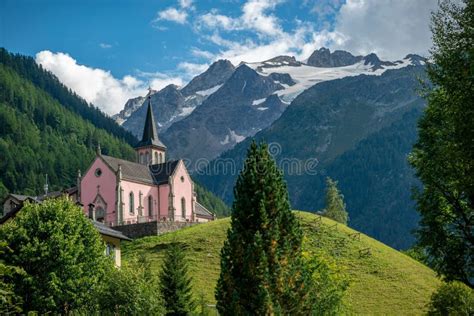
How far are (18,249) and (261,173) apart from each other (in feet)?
77.5

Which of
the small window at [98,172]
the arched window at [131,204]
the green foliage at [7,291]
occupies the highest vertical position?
the small window at [98,172]

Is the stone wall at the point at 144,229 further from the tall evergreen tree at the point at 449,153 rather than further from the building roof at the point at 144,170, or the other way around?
the tall evergreen tree at the point at 449,153

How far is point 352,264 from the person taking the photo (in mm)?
69312

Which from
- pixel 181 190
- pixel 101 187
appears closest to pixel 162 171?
pixel 181 190

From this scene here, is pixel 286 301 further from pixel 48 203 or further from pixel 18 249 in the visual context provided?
pixel 48 203

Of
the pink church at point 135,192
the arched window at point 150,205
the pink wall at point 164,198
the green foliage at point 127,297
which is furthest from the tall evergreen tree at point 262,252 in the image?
the pink wall at point 164,198

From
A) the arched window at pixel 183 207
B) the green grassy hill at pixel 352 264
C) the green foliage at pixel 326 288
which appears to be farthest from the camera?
the arched window at pixel 183 207

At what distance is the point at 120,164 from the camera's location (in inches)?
3656

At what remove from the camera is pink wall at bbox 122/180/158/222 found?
297 feet

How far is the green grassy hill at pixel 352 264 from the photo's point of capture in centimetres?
6009

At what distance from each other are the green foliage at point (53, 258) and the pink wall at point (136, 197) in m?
40.5

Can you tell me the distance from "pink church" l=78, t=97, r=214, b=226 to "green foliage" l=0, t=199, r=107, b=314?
36572 millimetres

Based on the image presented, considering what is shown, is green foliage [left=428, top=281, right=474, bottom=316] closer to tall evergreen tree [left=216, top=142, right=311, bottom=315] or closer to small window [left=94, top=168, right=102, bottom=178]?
tall evergreen tree [left=216, top=142, right=311, bottom=315]

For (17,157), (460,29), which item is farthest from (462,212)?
(17,157)
